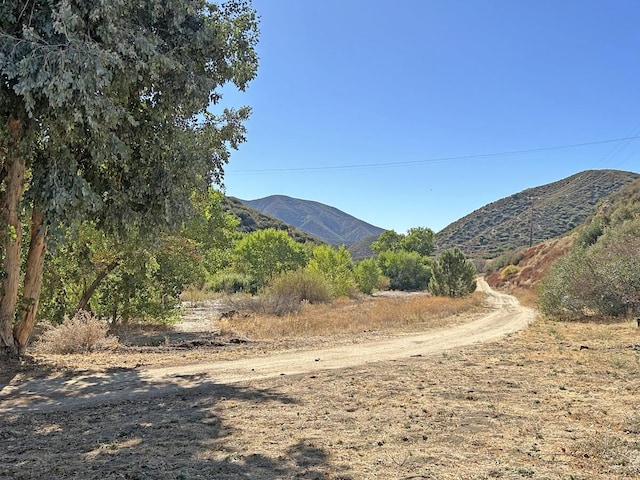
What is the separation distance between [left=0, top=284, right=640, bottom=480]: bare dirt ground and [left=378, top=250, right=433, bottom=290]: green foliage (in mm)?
67687

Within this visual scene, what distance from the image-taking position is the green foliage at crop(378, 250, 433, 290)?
78.1 meters

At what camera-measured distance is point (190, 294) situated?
40.3 metres

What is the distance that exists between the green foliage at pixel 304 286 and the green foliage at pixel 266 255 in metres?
11.6

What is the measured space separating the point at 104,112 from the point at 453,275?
35.8 meters

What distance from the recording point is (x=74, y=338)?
11891 mm

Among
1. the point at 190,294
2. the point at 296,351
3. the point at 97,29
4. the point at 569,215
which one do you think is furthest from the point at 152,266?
the point at 569,215

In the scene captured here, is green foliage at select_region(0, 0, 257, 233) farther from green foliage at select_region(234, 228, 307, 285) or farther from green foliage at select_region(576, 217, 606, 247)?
green foliage at select_region(576, 217, 606, 247)

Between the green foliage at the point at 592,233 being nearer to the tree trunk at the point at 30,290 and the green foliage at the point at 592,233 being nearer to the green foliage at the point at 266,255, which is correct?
the green foliage at the point at 266,255

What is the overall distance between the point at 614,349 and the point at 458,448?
9.22 meters

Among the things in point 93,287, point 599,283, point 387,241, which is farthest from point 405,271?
point 93,287

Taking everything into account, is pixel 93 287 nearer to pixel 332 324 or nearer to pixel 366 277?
pixel 332 324

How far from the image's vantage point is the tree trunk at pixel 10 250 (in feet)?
30.0

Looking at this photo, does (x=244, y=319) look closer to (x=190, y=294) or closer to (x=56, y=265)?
(x=56, y=265)

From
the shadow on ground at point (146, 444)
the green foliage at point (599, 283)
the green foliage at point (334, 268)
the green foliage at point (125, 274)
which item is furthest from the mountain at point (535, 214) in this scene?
the shadow on ground at point (146, 444)
